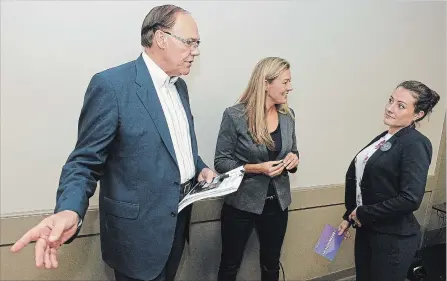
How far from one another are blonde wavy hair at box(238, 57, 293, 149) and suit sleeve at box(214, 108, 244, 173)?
10 cm

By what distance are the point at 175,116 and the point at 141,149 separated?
214mm

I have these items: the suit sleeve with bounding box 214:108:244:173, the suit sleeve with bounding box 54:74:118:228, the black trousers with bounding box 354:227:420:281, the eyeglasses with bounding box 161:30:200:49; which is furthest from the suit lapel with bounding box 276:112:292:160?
the suit sleeve with bounding box 54:74:118:228

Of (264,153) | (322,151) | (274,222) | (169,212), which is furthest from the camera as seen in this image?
(322,151)

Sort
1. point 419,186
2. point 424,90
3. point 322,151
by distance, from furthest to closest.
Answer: point 322,151
point 424,90
point 419,186

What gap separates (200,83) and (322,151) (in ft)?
3.41

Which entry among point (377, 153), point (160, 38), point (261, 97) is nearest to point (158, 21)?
point (160, 38)

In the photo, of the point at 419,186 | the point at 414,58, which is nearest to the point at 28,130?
the point at 419,186

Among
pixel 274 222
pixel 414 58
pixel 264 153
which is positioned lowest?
pixel 274 222

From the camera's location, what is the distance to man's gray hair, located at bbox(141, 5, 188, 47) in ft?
4.32

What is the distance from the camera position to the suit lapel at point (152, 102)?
1.25 m

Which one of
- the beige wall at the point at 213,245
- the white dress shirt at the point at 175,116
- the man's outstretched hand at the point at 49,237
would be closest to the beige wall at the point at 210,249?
the beige wall at the point at 213,245

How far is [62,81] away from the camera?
1.69m

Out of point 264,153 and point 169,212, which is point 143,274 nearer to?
point 169,212

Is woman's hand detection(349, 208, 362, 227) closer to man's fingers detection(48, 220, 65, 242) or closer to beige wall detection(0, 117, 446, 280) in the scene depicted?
beige wall detection(0, 117, 446, 280)
